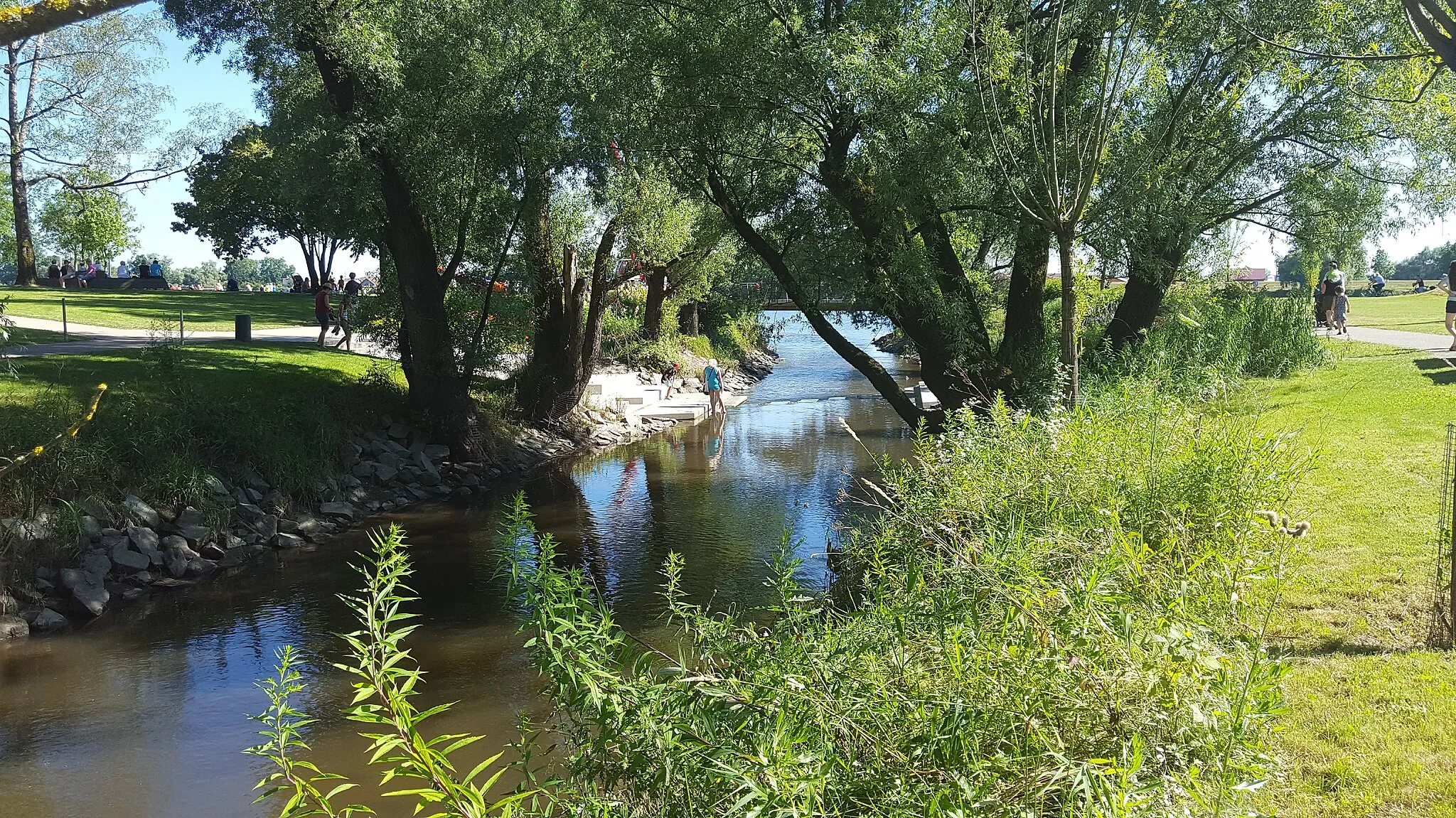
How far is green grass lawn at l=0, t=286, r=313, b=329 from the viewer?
2514cm

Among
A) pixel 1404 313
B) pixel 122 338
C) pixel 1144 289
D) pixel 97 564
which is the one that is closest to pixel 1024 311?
pixel 1144 289

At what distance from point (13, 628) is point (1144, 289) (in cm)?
1572

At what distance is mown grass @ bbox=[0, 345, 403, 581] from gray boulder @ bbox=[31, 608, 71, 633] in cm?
75

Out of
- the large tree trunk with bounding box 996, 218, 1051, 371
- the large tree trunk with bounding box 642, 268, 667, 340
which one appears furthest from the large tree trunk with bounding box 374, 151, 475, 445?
the large tree trunk with bounding box 642, 268, 667, 340

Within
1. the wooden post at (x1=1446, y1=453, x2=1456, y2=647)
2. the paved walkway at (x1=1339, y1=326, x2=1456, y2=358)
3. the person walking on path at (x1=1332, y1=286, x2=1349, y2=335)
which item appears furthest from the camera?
the person walking on path at (x1=1332, y1=286, x2=1349, y2=335)

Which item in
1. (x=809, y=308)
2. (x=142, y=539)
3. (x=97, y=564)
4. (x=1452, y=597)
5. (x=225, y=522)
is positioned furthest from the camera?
(x=809, y=308)

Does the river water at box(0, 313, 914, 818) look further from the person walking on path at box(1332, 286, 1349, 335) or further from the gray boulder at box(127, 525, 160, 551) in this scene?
the person walking on path at box(1332, 286, 1349, 335)

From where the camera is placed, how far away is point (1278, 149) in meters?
14.7

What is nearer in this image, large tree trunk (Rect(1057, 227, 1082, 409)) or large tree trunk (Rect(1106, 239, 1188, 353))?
large tree trunk (Rect(1057, 227, 1082, 409))

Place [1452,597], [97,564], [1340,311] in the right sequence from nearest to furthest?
[1452,597], [97,564], [1340,311]

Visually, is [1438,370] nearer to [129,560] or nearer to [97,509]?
[129,560]

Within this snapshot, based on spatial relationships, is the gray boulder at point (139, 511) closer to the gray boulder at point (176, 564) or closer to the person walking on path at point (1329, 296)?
the gray boulder at point (176, 564)

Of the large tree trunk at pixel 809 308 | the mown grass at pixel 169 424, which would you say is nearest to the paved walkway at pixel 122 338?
the mown grass at pixel 169 424

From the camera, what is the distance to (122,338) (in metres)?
21.6
